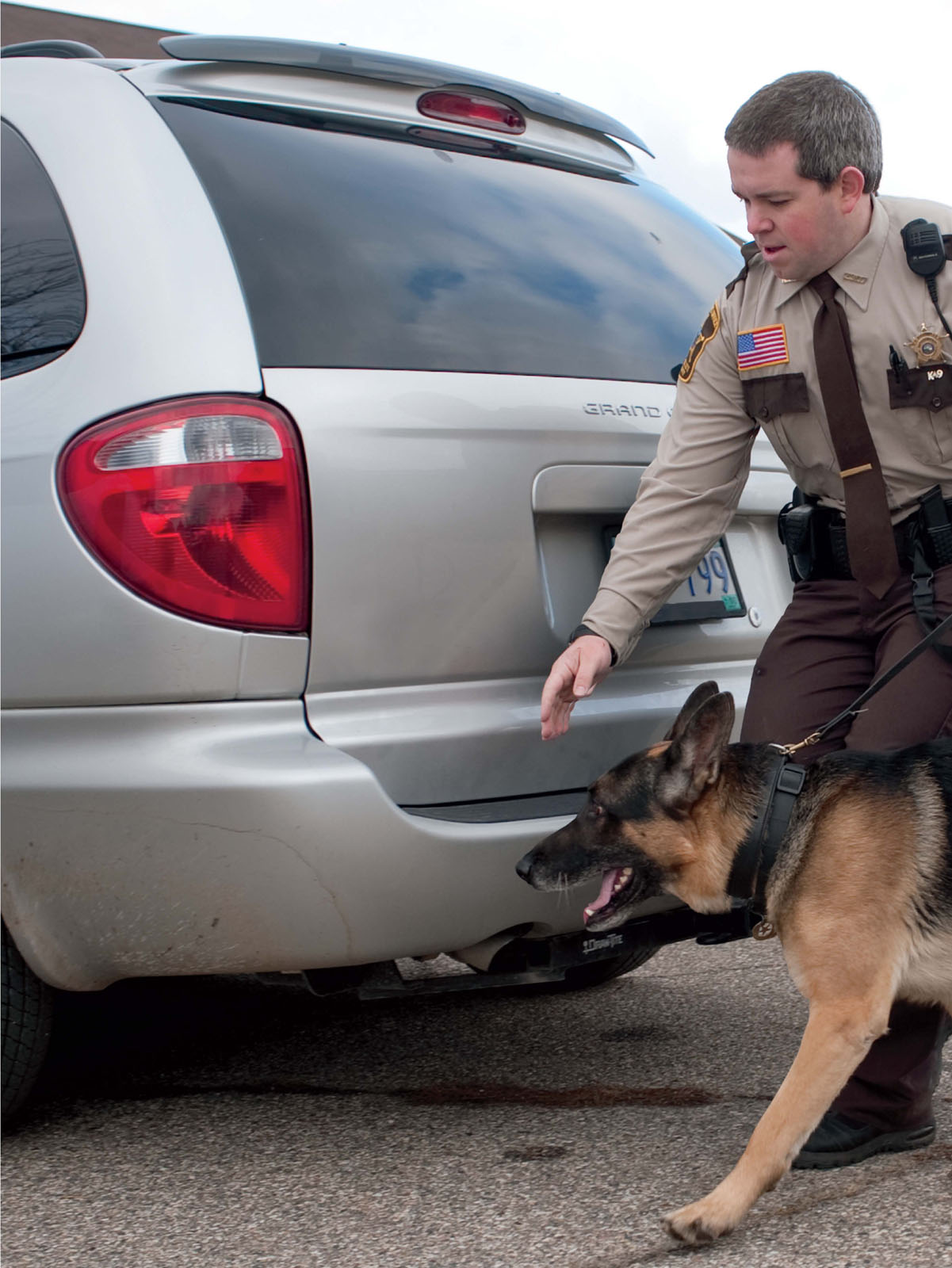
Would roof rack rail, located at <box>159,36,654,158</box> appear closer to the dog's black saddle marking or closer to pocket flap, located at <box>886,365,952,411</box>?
pocket flap, located at <box>886,365,952,411</box>

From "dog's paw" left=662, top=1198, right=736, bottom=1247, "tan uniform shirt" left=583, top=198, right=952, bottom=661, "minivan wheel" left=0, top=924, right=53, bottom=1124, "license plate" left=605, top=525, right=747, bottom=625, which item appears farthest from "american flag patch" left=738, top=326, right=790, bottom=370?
"minivan wheel" left=0, top=924, right=53, bottom=1124

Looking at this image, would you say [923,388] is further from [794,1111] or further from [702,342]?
[794,1111]

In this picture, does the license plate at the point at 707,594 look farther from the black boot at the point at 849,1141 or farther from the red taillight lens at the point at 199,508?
the black boot at the point at 849,1141

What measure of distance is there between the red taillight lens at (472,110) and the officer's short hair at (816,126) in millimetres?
741

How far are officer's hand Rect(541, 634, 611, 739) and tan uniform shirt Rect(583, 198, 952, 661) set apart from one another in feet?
0.16

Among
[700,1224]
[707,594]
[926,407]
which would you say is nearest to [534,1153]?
[700,1224]

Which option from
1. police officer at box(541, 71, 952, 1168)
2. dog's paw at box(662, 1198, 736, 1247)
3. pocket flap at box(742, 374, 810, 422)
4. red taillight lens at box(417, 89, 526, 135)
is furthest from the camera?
red taillight lens at box(417, 89, 526, 135)

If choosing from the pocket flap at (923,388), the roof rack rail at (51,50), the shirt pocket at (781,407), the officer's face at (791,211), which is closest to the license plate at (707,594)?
the shirt pocket at (781,407)

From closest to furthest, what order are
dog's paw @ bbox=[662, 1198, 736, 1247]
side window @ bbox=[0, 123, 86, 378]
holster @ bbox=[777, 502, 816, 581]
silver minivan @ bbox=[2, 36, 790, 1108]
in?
1. dog's paw @ bbox=[662, 1198, 736, 1247]
2. silver minivan @ bbox=[2, 36, 790, 1108]
3. side window @ bbox=[0, 123, 86, 378]
4. holster @ bbox=[777, 502, 816, 581]

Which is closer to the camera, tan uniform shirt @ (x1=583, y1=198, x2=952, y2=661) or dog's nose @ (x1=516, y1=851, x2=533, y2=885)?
dog's nose @ (x1=516, y1=851, x2=533, y2=885)

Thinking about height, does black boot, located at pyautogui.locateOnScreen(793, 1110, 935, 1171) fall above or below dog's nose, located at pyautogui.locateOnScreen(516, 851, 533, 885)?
below

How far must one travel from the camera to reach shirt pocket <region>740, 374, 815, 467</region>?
2727 mm

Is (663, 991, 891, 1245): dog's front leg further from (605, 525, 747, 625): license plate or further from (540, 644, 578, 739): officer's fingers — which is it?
(605, 525, 747, 625): license plate

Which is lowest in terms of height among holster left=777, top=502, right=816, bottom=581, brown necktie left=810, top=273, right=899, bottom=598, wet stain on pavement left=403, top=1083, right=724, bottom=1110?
wet stain on pavement left=403, top=1083, right=724, bottom=1110
